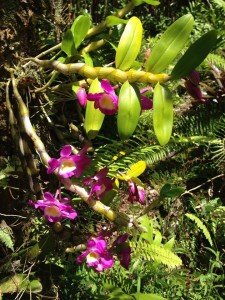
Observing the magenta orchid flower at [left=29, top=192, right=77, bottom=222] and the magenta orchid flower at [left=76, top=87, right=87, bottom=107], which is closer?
the magenta orchid flower at [left=29, top=192, right=77, bottom=222]

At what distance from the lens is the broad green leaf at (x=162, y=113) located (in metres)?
1.13

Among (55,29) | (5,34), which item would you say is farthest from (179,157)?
(5,34)

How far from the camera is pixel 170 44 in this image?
1188 millimetres

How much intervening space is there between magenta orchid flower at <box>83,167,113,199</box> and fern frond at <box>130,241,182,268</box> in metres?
0.48

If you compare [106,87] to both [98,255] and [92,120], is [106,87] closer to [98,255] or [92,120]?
[92,120]

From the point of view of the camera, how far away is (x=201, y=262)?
6.63 ft

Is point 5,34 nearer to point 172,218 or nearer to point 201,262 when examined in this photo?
point 172,218

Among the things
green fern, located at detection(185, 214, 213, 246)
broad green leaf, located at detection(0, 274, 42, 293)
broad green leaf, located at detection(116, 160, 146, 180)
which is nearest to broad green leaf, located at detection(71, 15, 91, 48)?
broad green leaf, located at detection(116, 160, 146, 180)

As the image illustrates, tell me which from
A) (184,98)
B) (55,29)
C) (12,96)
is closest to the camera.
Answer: (12,96)

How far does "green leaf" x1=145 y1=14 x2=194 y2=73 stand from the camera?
116 centimetres

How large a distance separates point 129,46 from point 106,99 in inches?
6.2

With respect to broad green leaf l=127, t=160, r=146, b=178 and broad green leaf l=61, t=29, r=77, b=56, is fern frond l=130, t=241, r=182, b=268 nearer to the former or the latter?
broad green leaf l=127, t=160, r=146, b=178

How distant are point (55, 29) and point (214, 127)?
84cm

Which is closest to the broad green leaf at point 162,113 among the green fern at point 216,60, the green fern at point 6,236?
the green fern at point 6,236
